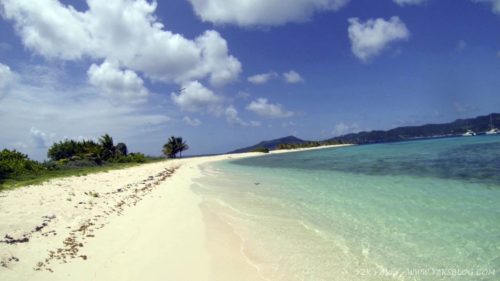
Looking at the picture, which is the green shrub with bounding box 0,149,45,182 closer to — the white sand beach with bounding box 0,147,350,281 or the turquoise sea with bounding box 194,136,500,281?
the white sand beach with bounding box 0,147,350,281

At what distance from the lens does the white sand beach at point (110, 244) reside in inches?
263

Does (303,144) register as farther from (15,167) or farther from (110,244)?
(110,244)

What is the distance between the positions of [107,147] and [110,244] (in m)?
60.8

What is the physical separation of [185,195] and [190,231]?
8463mm

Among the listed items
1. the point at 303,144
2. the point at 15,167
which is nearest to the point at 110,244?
the point at 15,167

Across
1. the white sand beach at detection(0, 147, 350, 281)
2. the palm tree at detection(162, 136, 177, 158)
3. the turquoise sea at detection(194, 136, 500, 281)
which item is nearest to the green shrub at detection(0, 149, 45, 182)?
the white sand beach at detection(0, 147, 350, 281)

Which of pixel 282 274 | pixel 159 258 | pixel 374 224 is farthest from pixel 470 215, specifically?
pixel 159 258

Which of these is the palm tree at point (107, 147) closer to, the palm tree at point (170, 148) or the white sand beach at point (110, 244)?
the palm tree at point (170, 148)

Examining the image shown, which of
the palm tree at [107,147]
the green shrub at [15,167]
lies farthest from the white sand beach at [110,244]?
the palm tree at [107,147]

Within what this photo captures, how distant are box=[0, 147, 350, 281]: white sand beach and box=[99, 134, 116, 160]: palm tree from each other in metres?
51.4

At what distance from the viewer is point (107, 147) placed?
64.1 m

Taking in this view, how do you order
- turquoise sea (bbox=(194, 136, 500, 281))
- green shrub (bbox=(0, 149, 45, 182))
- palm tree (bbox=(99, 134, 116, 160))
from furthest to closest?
palm tree (bbox=(99, 134, 116, 160)) < green shrub (bbox=(0, 149, 45, 182)) < turquoise sea (bbox=(194, 136, 500, 281))

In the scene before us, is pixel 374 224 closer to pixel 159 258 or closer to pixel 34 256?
pixel 159 258

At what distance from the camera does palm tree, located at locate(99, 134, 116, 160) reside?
62.6 m
